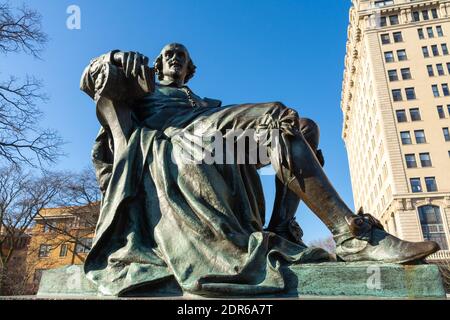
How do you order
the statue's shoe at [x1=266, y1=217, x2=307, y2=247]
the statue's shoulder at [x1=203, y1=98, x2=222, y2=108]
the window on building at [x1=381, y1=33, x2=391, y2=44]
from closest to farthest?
the statue's shoe at [x1=266, y1=217, x2=307, y2=247]
the statue's shoulder at [x1=203, y1=98, x2=222, y2=108]
the window on building at [x1=381, y1=33, x2=391, y2=44]

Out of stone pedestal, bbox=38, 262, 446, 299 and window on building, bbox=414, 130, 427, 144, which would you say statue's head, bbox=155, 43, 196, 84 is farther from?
window on building, bbox=414, 130, 427, 144

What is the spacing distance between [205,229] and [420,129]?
153 ft

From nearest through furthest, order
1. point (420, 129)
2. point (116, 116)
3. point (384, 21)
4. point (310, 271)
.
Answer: point (310, 271) → point (116, 116) → point (420, 129) → point (384, 21)

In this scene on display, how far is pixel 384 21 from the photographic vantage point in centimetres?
4972

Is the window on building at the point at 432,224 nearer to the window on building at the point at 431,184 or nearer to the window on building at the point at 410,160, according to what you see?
the window on building at the point at 431,184

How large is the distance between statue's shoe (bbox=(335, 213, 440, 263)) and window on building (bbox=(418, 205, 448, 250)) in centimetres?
4136

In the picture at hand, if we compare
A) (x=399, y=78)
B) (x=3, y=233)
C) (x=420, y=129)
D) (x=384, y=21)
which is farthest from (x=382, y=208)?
(x=3, y=233)

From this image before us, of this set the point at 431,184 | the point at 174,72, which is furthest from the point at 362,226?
the point at 431,184

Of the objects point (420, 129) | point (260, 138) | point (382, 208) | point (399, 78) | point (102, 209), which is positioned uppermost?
point (399, 78)

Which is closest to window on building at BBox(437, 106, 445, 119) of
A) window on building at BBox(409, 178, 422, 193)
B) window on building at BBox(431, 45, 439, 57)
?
window on building at BBox(431, 45, 439, 57)

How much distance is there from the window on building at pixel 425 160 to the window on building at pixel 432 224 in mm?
4857

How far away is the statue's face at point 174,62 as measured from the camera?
414 centimetres

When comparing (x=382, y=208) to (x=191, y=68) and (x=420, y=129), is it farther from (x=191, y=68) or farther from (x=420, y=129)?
(x=191, y=68)

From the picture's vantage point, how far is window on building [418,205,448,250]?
37456 millimetres
